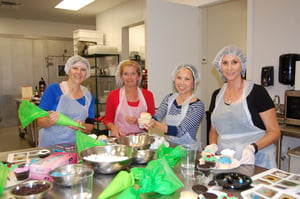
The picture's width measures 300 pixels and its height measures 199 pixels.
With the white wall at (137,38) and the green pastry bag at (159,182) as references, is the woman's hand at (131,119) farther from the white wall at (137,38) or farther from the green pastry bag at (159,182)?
the white wall at (137,38)

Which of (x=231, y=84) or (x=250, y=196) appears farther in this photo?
(x=231, y=84)

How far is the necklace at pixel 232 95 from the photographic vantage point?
1921 millimetres

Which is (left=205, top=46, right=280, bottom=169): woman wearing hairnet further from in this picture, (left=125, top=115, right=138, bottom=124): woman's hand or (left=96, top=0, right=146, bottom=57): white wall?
(left=96, top=0, right=146, bottom=57): white wall

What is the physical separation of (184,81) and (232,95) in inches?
15.6

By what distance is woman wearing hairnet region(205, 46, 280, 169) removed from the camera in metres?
1.77

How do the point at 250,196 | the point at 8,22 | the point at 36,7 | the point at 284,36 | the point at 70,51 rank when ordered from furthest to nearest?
the point at 70,51
the point at 8,22
the point at 36,7
the point at 284,36
the point at 250,196

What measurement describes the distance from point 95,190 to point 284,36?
110 inches

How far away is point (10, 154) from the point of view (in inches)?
70.4

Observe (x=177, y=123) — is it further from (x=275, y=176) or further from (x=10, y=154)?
(x=10, y=154)

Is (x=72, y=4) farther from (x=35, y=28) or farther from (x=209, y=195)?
(x=209, y=195)

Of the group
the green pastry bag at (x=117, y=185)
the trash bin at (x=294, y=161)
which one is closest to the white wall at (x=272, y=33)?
the trash bin at (x=294, y=161)

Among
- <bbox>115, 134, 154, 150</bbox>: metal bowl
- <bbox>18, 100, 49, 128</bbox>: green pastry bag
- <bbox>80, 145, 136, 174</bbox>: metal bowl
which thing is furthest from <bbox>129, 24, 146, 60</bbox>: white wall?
<bbox>80, 145, 136, 174</bbox>: metal bowl

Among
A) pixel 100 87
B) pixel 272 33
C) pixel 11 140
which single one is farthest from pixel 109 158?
pixel 11 140

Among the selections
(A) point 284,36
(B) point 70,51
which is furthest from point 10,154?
(B) point 70,51
